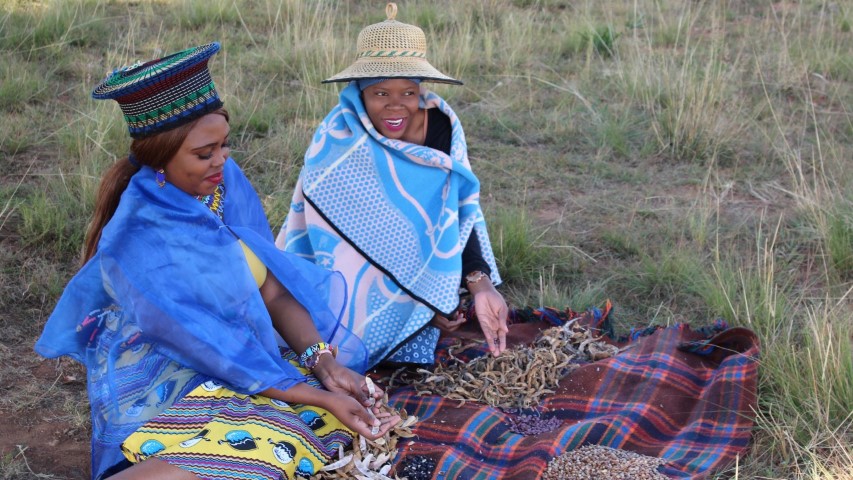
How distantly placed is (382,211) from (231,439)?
1.29m

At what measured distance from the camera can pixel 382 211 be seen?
3.79 metres

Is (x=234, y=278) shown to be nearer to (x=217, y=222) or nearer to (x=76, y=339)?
(x=217, y=222)

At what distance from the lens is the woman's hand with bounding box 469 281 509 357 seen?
11.6 ft

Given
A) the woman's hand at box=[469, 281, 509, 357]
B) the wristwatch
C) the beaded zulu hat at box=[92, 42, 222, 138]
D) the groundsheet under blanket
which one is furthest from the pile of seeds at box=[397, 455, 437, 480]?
the beaded zulu hat at box=[92, 42, 222, 138]

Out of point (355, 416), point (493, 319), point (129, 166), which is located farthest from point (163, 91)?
point (493, 319)

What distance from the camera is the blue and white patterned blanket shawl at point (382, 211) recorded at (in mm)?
3725

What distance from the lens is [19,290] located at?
13.6 feet

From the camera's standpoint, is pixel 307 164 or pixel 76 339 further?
pixel 307 164

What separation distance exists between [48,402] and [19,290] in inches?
30.5

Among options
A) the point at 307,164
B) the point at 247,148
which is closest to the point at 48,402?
the point at 307,164

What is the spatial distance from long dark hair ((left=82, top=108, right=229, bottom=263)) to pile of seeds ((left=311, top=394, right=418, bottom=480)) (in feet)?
3.21

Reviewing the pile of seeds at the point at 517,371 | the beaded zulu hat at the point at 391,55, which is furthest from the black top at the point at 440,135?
the pile of seeds at the point at 517,371

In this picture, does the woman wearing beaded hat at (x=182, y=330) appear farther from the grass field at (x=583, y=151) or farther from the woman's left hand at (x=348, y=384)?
the grass field at (x=583, y=151)

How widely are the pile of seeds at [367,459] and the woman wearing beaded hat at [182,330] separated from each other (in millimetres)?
39
